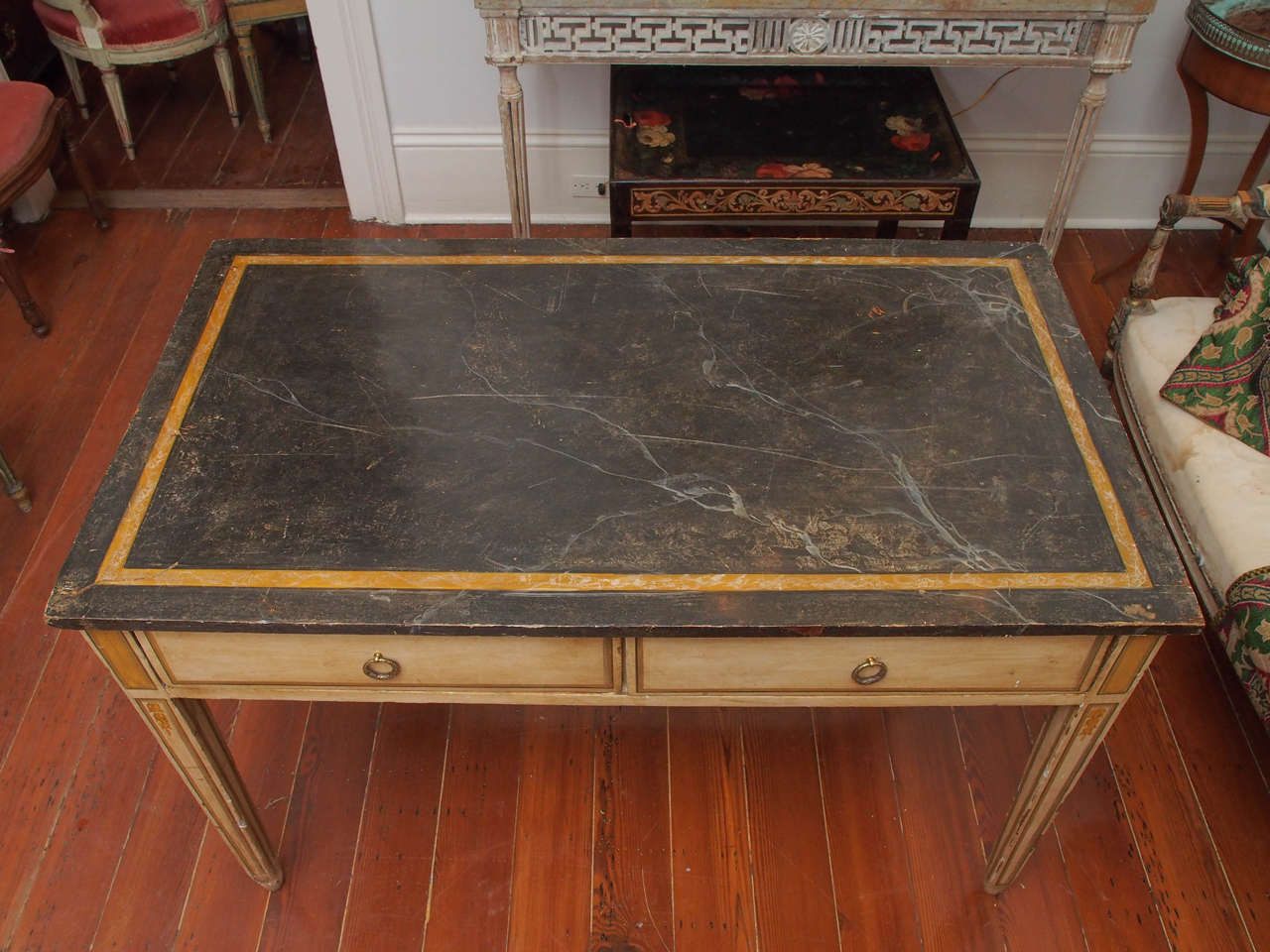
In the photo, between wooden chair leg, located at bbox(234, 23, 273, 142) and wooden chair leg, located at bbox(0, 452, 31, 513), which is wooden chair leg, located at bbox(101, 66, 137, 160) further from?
wooden chair leg, located at bbox(0, 452, 31, 513)

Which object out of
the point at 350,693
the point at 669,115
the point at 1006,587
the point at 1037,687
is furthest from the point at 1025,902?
the point at 669,115

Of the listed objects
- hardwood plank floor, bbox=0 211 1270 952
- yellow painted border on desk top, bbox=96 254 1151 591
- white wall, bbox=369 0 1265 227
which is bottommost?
hardwood plank floor, bbox=0 211 1270 952

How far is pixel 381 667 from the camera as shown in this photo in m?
1.57

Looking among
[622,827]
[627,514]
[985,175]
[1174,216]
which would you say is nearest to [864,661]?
[627,514]

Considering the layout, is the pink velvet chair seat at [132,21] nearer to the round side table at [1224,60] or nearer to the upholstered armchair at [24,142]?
the upholstered armchair at [24,142]

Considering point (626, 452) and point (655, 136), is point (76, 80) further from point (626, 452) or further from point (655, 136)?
point (626, 452)

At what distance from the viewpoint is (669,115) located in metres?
2.79

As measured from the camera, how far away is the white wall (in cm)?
302

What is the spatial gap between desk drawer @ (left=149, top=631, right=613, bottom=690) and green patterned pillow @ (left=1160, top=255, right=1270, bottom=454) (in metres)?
1.44

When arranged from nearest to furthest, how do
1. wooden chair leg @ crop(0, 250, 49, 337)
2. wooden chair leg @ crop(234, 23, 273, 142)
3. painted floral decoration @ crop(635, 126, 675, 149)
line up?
1. painted floral decoration @ crop(635, 126, 675, 149)
2. wooden chair leg @ crop(0, 250, 49, 337)
3. wooden chair leg @ crop(234, 23, 273, 142)

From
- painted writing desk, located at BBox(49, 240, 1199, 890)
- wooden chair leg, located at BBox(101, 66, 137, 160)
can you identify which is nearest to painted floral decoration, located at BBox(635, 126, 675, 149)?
painted writing desk, located at BBox(49, 240, 1199, 890)

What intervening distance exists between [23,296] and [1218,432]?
9.75ft

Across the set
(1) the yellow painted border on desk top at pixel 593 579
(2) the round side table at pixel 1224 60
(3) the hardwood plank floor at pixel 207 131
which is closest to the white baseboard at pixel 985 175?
(2) the round side table at pixel 1224 60

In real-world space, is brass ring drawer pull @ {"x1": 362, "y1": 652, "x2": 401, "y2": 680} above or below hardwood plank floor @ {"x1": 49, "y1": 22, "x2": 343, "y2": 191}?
above
